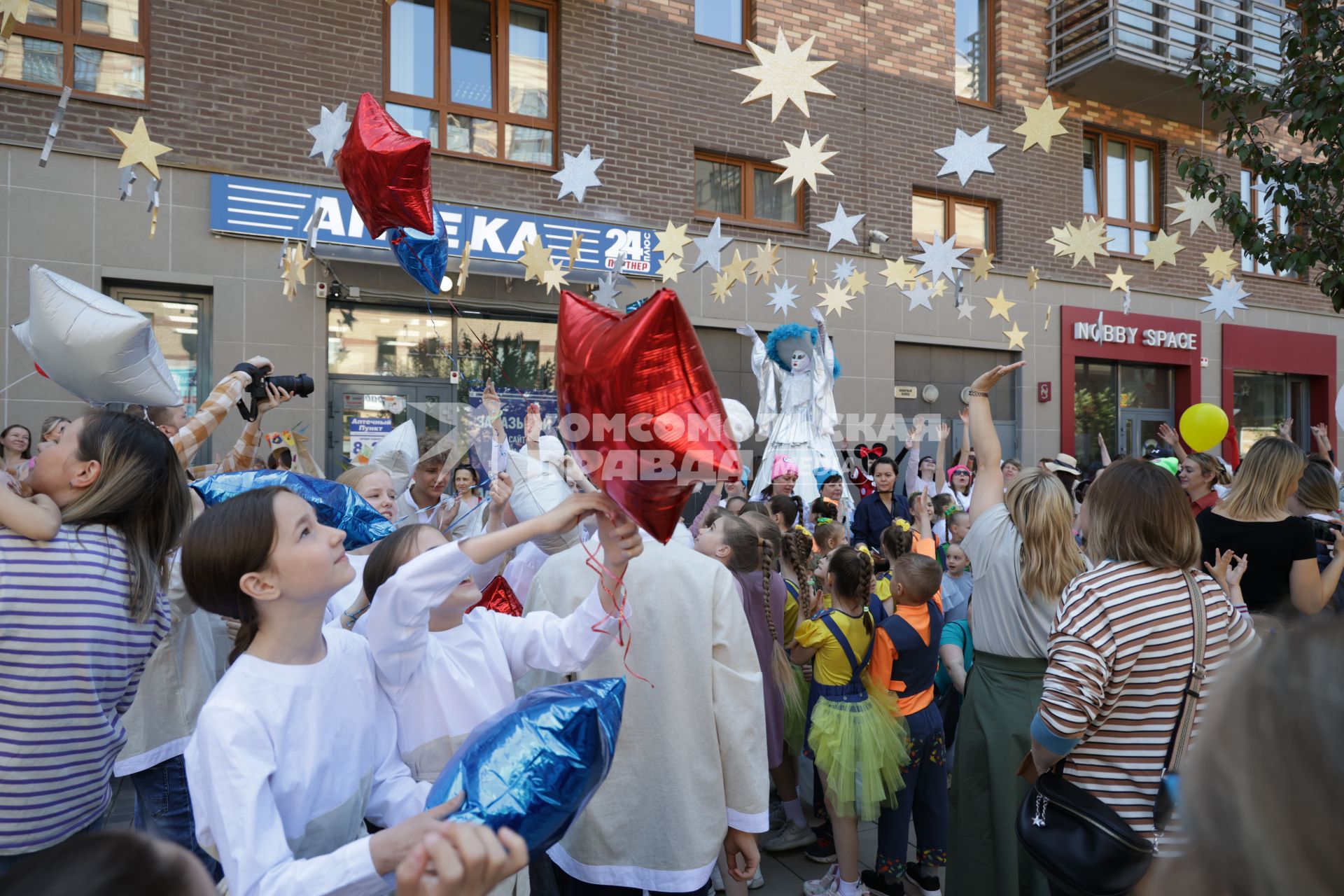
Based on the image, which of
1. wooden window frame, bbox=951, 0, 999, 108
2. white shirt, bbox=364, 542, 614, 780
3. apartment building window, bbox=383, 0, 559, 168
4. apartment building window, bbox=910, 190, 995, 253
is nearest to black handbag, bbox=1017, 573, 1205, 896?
white shirt, bbox=364, 542, 614, 780

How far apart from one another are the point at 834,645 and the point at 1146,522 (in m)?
1.53

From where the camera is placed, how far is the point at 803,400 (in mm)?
9266

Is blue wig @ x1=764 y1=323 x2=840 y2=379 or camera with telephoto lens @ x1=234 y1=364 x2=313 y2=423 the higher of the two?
blue wig @ x1=764 y1=323 x2=840 y2=379

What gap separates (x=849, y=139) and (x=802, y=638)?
9.64 meters

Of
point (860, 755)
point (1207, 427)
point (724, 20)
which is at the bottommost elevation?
point (860, 755)

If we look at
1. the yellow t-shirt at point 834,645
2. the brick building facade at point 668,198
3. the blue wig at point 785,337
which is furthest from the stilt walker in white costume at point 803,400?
the yellow t-shirt at point 834,645

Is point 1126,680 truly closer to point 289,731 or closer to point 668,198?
point 289,731

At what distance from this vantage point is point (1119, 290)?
43.4 ft

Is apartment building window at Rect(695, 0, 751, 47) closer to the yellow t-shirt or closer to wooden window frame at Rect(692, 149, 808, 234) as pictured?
wooden window frame at Rect(692, 149, 808, 234)

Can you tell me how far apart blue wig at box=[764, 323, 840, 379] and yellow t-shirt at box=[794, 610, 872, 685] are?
602 cm

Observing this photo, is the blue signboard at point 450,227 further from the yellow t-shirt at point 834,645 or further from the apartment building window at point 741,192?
the yellow t-shirt at point 834,645

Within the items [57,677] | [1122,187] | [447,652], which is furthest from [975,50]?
[57,677]

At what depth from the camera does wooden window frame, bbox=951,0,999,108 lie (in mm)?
12227

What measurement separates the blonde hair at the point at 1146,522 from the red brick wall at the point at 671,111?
8428mm
